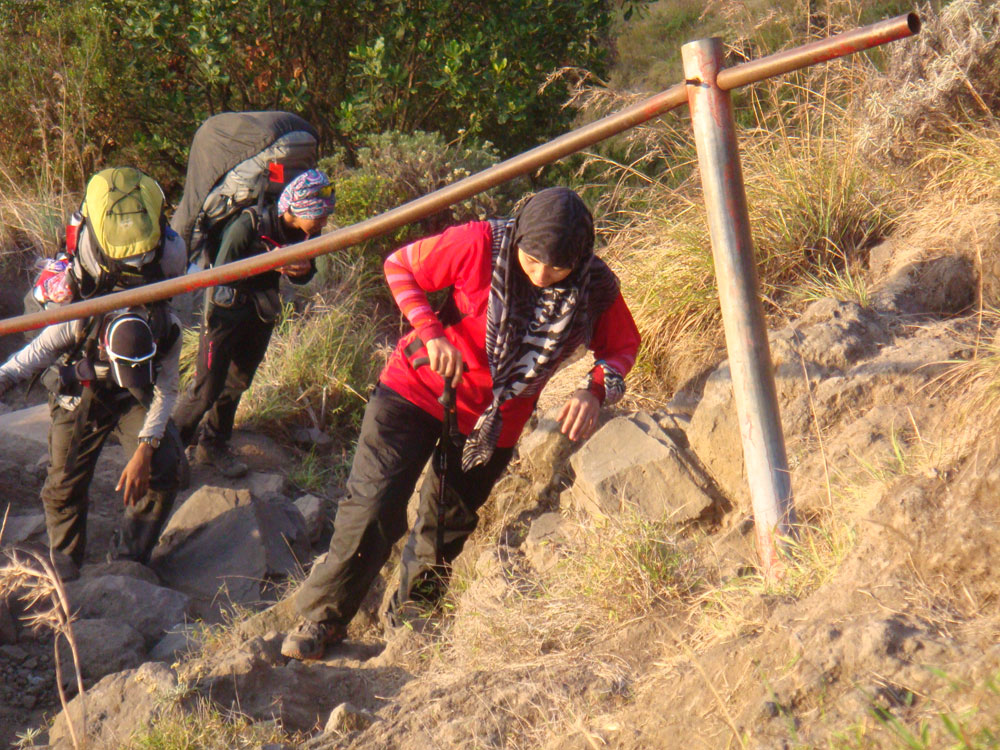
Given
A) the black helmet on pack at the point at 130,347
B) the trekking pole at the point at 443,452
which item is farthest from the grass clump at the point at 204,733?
the black helmet on pack at the point at 130,347

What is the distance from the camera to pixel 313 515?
20.6ft

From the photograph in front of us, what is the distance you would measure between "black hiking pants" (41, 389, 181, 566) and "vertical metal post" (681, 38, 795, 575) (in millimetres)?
3248

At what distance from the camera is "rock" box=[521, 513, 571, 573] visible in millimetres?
4363

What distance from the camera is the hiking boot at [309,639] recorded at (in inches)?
161

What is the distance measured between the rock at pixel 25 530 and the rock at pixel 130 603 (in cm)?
89

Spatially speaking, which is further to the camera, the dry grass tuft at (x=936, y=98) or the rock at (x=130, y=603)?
the dry grass tuft at (x=936, y=98)

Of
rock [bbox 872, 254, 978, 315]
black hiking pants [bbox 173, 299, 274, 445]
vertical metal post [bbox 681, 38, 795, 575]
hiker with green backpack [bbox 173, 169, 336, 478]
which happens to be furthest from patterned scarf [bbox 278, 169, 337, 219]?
vertical metal post [bbox 681, 38, 795, 575]

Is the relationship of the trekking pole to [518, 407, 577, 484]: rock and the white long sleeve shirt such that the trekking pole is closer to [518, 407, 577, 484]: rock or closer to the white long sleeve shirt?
[518, 407, 577, 484]: rock

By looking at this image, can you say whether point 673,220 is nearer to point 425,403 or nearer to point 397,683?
point 425,403

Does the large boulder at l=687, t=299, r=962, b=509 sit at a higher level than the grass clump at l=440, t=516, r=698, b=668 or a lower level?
higher

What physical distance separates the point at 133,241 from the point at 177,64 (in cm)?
496

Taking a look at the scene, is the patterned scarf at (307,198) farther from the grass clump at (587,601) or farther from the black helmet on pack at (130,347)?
the grass clump at (587,601)

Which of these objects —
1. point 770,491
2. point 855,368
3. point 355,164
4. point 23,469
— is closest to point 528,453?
point 855,368

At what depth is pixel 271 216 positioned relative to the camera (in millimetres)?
5699
